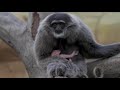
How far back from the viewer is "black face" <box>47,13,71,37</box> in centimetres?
316

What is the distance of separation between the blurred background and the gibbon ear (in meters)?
0.05

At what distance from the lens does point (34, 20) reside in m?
3.42

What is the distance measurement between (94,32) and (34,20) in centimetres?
52

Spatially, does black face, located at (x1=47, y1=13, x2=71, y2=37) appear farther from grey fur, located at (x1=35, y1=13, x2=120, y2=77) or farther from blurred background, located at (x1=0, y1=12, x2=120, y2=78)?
blurred background, located at (x1=0, y1=12, x2=120, y2=78)

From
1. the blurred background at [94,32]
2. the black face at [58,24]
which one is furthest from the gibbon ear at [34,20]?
the black face at [58,24]

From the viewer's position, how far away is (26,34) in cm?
340

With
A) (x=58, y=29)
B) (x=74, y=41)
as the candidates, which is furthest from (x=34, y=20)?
(x=74, y=41)

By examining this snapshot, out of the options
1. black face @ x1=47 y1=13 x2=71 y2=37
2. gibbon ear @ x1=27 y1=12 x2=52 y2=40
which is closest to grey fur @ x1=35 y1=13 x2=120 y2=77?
black face @ x1=47 y1=13 x2=71 y2=37

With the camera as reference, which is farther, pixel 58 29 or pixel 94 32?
pixel 94 32

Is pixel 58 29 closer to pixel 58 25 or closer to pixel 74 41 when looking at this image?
pixel 58 25
